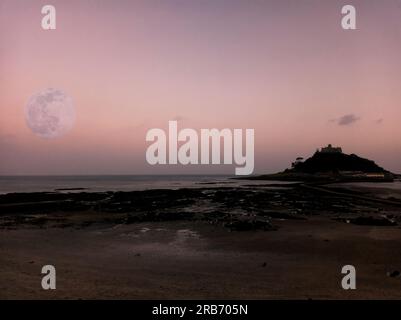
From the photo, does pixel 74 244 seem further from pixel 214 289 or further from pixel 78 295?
pixel 214 289

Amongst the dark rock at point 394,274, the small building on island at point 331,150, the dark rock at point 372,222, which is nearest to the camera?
the dark rock at point 394,274

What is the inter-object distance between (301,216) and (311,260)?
37.9 ft

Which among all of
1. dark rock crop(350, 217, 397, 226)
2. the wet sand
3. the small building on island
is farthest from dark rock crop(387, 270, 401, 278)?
the small building on island

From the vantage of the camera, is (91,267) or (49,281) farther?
(91,267)

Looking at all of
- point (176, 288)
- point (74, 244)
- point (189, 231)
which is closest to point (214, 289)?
point (176, 288)

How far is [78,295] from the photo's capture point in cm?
804

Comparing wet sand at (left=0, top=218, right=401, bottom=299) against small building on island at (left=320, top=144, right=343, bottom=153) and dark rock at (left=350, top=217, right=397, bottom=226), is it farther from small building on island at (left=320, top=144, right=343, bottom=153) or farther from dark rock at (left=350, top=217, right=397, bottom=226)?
small building on island at (left=320, top=144, right=343, bottom=153)

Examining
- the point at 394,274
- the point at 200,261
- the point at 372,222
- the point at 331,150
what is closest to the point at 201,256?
the point at 200,261

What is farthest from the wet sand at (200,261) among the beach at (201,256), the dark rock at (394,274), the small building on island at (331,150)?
the small building on island at (331,150)

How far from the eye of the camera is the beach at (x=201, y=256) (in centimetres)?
853

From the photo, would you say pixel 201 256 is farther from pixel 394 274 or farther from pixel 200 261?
pixel 394 274

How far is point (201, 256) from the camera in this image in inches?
495

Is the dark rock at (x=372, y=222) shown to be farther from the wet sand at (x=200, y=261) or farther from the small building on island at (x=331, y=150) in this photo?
the small building on island at (x=331, y=150)

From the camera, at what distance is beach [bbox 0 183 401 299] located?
8.53 meters
